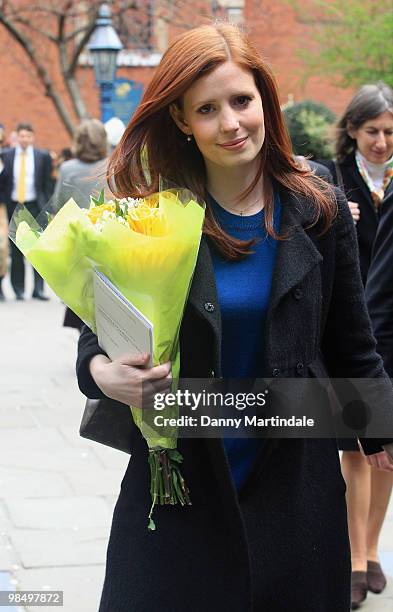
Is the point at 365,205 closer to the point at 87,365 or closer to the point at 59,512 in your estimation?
the point at 59,512

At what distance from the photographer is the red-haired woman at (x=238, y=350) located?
2646 mm

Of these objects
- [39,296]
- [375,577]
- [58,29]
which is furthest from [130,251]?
[58,29]

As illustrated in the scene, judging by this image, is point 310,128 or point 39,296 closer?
point 310,128

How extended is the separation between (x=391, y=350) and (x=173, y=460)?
171 cm

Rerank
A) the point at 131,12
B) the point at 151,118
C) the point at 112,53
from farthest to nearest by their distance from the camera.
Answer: the point at 131,12, the point at 112,53, the point at 151,118

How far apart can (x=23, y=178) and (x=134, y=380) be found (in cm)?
1236

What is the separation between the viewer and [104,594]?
275cm

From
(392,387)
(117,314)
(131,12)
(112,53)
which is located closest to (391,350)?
(392,387)

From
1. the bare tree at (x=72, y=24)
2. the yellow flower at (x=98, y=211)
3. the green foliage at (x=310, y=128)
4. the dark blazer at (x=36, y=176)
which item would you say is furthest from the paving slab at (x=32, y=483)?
the bare tree at (x=72, y=24)

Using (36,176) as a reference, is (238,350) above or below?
above

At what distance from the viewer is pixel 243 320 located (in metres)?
2.66

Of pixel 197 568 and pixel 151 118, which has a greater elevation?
pixel 151 118

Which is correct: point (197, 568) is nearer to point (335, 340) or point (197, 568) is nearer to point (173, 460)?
point (173, 460)

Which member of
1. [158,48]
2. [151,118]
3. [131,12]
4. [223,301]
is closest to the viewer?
[223,301]
